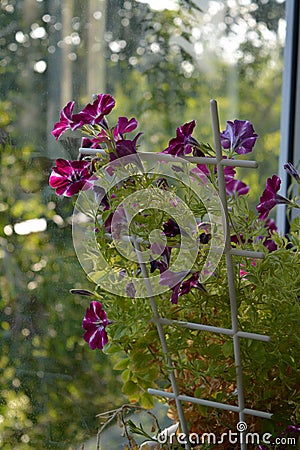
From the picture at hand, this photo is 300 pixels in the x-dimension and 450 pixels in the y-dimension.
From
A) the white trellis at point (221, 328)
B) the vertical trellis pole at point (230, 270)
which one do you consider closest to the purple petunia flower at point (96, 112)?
the white trellis at point (221, 328)

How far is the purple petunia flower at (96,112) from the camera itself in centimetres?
85

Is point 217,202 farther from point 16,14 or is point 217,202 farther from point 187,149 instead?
point 16,14

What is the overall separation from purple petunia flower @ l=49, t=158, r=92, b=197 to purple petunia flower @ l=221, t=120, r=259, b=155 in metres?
0.19

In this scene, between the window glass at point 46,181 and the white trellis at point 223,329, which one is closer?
the white trellis at point 223,329

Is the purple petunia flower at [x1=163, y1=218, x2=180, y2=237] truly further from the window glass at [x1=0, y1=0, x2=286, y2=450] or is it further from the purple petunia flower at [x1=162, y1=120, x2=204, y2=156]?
the window glass at [x1=0, y1=0, x2=286, y2=450]

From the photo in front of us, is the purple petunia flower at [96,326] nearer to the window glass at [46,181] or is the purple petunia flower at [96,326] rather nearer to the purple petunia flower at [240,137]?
the window glass at [46,181]

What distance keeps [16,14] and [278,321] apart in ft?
1.95

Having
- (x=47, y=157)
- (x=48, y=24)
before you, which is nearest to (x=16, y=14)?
(x=48, y=24)

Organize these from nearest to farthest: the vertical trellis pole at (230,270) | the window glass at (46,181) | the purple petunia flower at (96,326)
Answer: the vertical trellis pole at (230,270)
the purple petunia flower at (96,326)
the window glass at (46,181)

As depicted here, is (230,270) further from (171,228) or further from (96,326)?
(96,326)

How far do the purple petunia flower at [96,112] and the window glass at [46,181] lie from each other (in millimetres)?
198

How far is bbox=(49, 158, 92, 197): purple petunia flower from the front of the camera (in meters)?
0.88

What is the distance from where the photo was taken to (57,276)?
1.09 m

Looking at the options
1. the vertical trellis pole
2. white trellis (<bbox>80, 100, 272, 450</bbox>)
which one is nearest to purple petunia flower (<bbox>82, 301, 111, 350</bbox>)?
white trellis (<bbox>80, 100, 272, 450</bbox>)
